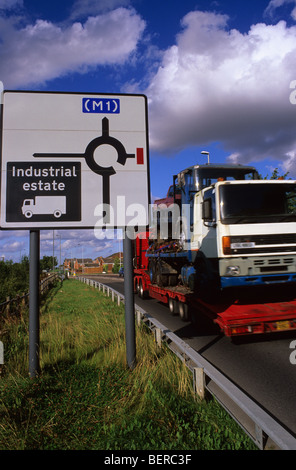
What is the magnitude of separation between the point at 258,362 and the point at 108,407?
3291 millimetres

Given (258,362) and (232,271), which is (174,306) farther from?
(258,362)

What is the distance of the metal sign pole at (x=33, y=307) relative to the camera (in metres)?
4.42

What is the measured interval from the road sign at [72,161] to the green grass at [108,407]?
204 cm

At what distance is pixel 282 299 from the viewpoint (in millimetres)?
7527

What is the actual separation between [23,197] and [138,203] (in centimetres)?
160

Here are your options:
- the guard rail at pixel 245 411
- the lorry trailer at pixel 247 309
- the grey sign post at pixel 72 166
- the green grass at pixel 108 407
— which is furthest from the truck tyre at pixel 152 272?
the grey sign post at pixel 72 166

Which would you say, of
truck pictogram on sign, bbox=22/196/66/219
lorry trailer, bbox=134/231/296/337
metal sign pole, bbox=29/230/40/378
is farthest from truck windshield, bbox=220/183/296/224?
metal sign pole, bbox=29/230/40/378

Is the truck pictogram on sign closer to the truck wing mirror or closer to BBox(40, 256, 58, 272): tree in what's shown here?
the truck wing mirror

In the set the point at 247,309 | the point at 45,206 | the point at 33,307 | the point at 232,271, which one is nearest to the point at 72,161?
the point at 45,206

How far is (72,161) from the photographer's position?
471 cm

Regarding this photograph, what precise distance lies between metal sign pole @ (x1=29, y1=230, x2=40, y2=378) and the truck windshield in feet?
13.6

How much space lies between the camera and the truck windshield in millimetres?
7162
